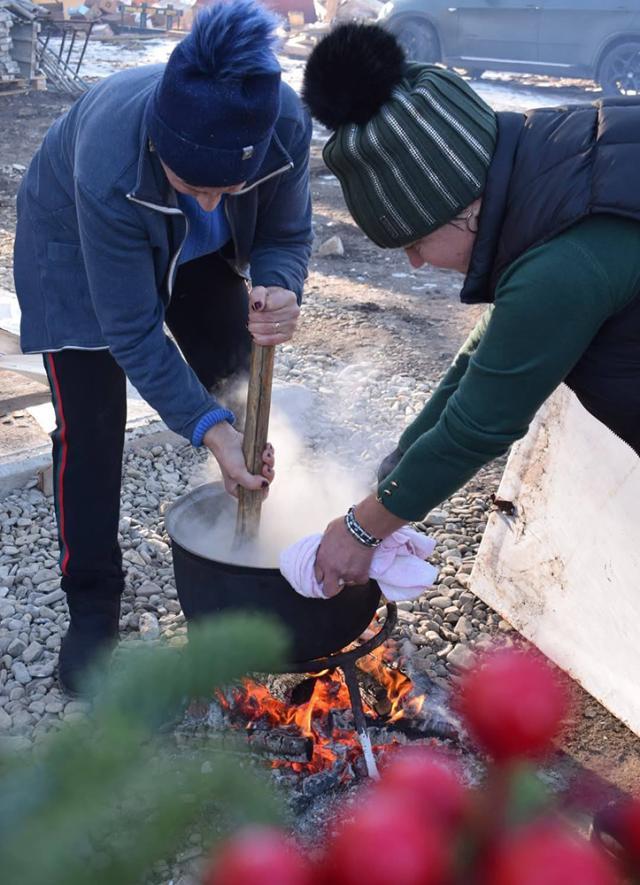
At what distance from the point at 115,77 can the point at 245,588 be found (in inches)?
55.4

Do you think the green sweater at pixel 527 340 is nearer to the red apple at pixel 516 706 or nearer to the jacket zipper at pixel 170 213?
the jacket zipper at pixel 170 213

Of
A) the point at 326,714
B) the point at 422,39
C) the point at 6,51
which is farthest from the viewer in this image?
the point at 422,39

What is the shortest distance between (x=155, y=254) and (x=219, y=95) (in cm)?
58

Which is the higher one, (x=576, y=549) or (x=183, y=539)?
(x=183, y=539)

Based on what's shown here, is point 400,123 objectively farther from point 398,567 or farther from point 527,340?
point 398,567

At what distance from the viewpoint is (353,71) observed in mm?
1790

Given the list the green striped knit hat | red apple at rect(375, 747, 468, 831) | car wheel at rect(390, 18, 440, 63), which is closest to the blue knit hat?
the green striped knit hat

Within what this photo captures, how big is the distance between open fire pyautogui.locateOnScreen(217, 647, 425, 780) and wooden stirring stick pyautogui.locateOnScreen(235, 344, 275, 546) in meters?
0.56

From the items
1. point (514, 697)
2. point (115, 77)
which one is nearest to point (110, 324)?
point (115, 77)

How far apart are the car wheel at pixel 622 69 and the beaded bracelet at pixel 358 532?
1248 centimetres

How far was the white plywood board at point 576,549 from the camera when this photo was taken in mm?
2984

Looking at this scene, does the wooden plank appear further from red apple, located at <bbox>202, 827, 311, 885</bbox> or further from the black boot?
red apple, located at <bbox>202, 827, 311, 885</bbox>

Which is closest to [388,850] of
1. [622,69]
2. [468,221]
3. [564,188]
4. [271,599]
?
[564,188]

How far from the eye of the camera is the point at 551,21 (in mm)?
13281
